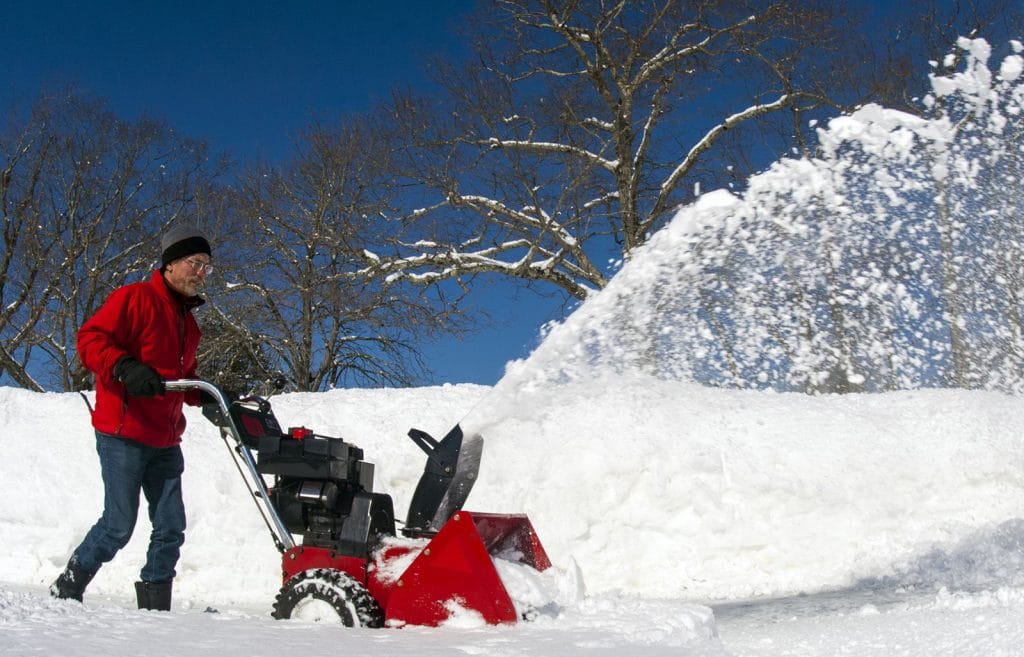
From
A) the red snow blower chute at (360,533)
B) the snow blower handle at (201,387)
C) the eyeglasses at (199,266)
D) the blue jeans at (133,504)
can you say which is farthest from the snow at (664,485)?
the eyeglasses at (199,266)

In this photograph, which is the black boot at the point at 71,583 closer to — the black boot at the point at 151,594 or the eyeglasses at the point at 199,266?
the black boot at the point at 151,594

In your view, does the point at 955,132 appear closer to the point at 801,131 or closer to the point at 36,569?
the point at 801,131

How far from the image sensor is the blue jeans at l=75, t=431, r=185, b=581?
374 centimetres

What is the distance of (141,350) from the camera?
12.5 feet

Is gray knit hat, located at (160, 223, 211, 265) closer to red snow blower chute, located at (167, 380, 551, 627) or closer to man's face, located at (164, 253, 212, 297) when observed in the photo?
man's face, located at (164, 253, 212, 297)

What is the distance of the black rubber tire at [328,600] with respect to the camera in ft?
11.4

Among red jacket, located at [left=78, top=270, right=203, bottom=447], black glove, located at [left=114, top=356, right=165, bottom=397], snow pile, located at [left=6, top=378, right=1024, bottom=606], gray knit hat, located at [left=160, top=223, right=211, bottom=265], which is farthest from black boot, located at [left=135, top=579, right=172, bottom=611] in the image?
snow pile, located at [left=6, top=378, right=1024, bottom=606]

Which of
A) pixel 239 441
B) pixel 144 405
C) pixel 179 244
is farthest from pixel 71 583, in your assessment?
pixel 179 244

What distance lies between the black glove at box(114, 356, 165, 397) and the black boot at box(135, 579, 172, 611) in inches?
35.9

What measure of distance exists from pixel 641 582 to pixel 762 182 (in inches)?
140

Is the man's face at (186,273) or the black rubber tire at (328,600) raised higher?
→ the man's face at (186,273)

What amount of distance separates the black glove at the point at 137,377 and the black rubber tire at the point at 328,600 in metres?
0.91

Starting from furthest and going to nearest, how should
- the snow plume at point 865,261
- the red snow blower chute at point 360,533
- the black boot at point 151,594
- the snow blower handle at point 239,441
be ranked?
the snow plume at point 865,261 → the black boot at point 151,594 → the snow blower handle at point 239,441 → the red snow blower chute at point 360,533

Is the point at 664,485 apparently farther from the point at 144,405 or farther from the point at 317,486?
the point at 144,405
